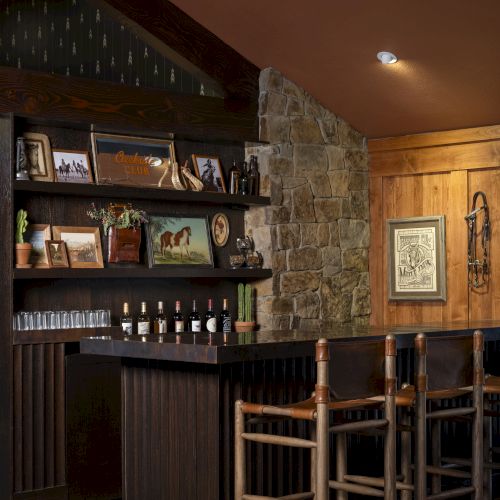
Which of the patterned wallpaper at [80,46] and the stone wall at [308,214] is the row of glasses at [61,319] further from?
the patterned wallpaper at [80,46]

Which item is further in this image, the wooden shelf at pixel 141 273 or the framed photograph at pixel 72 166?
the framed photograph at pixel 72 166

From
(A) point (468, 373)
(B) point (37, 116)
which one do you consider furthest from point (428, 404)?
(B) point (37, 116)

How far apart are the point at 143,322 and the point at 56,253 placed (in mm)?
811

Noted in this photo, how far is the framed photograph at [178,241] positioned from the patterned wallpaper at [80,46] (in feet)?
3.15

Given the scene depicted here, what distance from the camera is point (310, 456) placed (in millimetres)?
4363

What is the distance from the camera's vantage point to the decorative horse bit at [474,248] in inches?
276

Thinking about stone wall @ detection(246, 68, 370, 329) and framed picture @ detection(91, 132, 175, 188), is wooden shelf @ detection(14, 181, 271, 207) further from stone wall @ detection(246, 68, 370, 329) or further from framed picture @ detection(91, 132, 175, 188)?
stone wall @ detection(246, 68, 370, 329)

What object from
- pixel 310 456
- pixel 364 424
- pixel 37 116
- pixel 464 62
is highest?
pixel 464 62

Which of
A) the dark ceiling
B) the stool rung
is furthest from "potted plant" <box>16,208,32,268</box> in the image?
the stool rung

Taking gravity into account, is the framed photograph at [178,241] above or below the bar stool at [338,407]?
above

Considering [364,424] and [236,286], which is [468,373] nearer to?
[364,424]

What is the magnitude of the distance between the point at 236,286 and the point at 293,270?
1.55ft

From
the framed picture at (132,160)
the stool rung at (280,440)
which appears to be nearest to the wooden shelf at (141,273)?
the framed picture at (132,160)

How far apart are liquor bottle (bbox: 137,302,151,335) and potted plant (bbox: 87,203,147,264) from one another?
0.36 m
